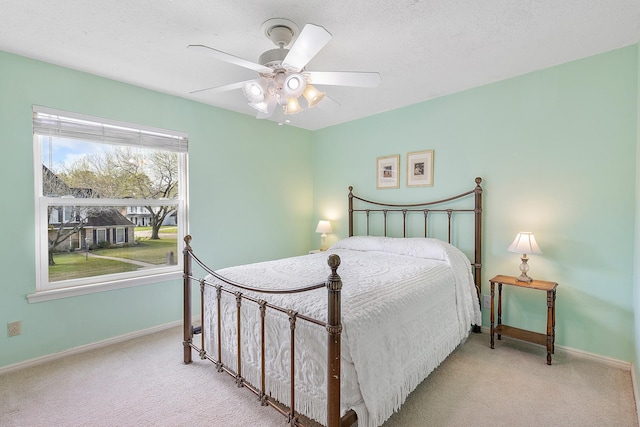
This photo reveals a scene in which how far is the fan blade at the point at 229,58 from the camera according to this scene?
5.20 feet

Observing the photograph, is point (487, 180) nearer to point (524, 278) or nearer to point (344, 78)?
point (524, 278)

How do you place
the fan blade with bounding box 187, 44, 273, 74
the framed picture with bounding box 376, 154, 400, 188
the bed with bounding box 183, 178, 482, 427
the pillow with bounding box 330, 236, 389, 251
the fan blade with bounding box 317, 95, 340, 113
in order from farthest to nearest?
the framed picture with bounding box 376, 154, 400, 188 < the pillow with bounding box 330, 236, 389, 251 < the fan blade with bounding box 317, 95, 340, 113 < the fan blade with bounding box 187, 44, 273, 74 < the bed with bounding box 183, 178, 482, 427

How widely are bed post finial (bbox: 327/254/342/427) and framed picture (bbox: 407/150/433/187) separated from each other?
247cm

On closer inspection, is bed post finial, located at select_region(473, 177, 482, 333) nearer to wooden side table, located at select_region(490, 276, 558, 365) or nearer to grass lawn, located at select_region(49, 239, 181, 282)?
wooden side table, located at select_region(490, 276, 558, 365)

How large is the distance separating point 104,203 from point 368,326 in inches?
107

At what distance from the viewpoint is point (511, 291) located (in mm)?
2859

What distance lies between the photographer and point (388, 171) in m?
3.78

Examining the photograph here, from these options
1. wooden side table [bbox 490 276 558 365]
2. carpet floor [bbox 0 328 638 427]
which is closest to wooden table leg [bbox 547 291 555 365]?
wooden side table [bbox 490 276 558 365]

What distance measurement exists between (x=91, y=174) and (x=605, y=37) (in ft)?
14.3

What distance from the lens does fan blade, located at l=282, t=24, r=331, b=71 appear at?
1.51 m

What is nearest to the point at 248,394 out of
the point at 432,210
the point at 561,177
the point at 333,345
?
the point at 333,345

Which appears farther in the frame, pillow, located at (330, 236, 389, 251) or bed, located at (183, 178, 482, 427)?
pillow, located at (330, 236, 389, 251)

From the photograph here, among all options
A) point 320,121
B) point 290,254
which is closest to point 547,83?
point 320,121

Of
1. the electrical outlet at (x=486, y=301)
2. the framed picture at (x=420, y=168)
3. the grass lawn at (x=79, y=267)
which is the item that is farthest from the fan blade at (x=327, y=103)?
the grass lawn at (x=79, y=267)
